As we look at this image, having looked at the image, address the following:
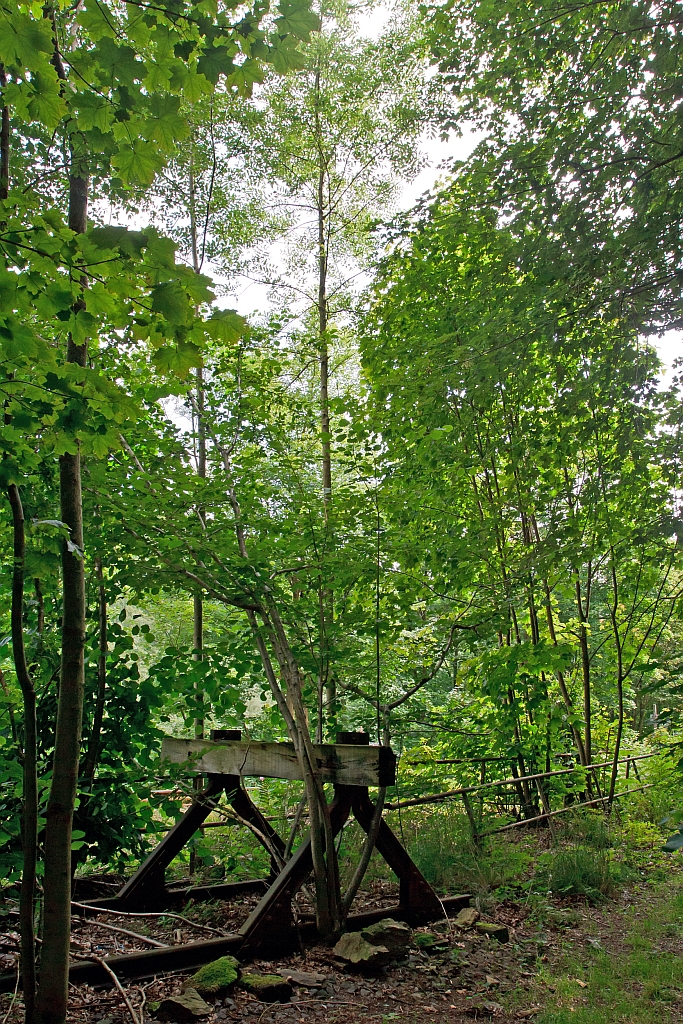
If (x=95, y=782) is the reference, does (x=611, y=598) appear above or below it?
above

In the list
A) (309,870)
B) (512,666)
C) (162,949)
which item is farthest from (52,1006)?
(512,666)

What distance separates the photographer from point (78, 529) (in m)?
2.30

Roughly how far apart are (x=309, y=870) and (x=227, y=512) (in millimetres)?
2229

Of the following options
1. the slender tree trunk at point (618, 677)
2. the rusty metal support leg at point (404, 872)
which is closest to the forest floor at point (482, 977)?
the rusty metal support leg at point (404, 872)

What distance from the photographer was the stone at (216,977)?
9.48ft

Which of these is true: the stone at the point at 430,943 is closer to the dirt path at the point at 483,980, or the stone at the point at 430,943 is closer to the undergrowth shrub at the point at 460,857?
the dirt path at the point at 483,980

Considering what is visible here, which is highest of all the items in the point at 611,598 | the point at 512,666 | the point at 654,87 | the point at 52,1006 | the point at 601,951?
the point at 654,87

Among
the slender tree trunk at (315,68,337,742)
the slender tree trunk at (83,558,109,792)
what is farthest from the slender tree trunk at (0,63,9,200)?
the slender tree trunk at (315,68,337,742)

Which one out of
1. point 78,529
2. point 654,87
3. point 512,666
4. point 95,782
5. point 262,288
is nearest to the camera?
point 78,529

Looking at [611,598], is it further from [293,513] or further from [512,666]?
[293,513]

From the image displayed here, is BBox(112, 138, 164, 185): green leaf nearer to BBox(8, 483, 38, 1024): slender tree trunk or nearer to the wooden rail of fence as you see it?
Answer: BBox(8, 483, 38, 1024): slender tree trunk

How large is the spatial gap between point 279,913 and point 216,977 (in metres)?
0.61

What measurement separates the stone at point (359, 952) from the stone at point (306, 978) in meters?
0.17

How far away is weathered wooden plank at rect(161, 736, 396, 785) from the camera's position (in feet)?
12.3
